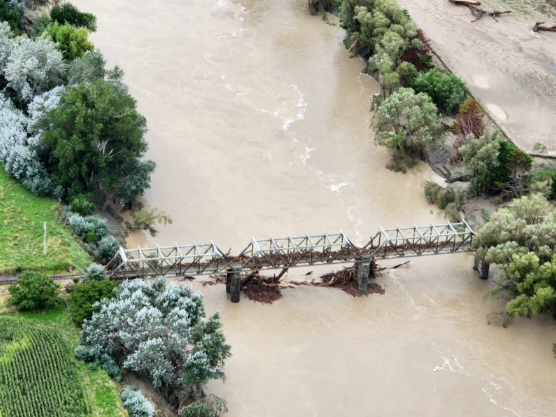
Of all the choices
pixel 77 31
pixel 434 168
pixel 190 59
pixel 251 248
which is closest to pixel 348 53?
pixel 190 59

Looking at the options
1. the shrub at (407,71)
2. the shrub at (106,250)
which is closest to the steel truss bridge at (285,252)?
the shrub at (106,250)

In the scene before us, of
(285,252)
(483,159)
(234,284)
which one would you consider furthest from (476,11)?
(234,284)

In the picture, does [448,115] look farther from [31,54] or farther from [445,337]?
[31,54]

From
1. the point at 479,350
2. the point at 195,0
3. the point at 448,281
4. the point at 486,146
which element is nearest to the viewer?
the point at 479,350

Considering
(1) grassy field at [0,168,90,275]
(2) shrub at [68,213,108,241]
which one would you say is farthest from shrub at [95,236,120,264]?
(2) shrub at [68,213,108,241]

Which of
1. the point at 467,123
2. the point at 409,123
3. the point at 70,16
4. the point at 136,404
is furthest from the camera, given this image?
the point at 70,16

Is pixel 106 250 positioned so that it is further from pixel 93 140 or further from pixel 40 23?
pixel 40 23
